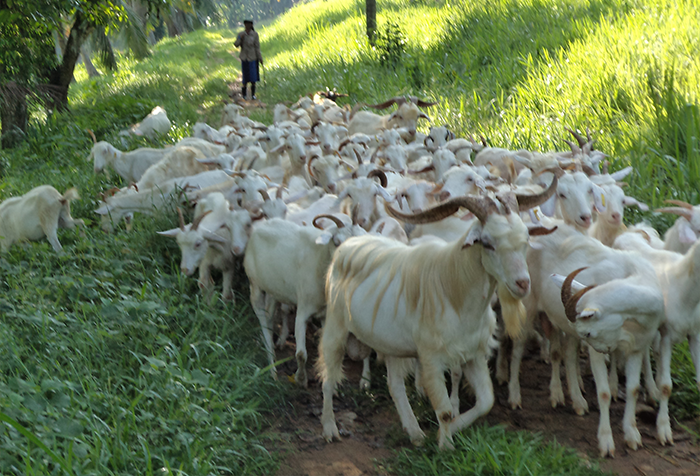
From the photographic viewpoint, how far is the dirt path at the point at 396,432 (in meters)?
3.49

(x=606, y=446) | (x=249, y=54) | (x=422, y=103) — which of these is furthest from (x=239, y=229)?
(x=249, y=54)

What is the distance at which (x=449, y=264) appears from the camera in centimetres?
349

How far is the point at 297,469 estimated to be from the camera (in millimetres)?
3682

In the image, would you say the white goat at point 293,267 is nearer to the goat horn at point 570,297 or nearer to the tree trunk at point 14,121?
the goat horn at point 570,297

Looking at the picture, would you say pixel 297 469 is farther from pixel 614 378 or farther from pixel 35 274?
pixel 35 274

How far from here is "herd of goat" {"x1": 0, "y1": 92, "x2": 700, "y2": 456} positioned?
3.43m

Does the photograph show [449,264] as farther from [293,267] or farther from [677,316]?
[293,267]

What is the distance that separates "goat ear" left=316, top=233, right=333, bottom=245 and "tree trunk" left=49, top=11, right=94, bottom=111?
978cm

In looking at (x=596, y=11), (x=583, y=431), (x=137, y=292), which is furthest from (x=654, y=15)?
(x=137, y=292)

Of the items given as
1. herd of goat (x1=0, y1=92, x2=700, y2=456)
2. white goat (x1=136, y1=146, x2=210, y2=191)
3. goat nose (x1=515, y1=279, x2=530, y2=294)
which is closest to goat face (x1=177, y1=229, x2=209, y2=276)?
herd of goat (x1=0, y1=92, x2=700, y2=456)

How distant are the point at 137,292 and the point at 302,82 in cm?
1009

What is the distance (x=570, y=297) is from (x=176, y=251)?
3.79 metres

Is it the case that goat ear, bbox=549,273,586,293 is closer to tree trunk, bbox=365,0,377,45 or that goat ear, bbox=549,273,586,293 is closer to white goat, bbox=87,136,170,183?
white goat, bbox=87,136,170,183

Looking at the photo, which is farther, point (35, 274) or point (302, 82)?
point (302, 82)
